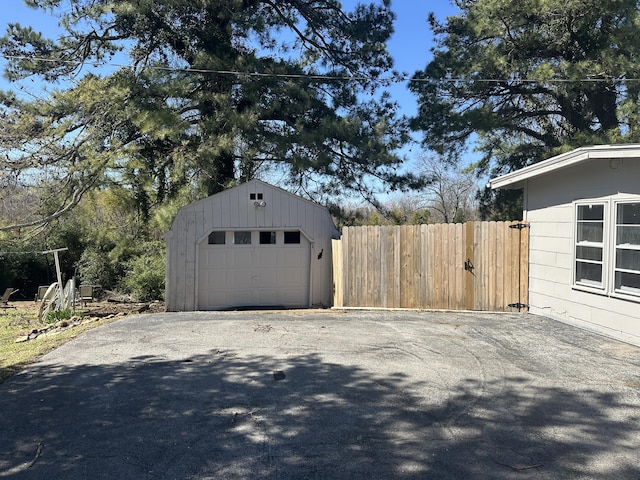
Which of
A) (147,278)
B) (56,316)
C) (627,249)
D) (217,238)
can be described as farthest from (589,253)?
(147,278)

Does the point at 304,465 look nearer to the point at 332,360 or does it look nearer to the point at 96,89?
the point at 332,360

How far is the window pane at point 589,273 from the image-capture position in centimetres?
744

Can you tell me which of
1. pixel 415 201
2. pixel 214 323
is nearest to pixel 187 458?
pixel 214 323

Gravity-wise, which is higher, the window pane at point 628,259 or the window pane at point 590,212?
the window pane at point 590,212

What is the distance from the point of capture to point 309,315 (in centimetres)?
986

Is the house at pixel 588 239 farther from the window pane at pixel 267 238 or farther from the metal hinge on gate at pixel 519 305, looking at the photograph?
the window pane at pixel 267 238

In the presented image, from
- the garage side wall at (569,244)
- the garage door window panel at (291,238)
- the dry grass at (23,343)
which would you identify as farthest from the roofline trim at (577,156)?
the dry grass at (23,343)

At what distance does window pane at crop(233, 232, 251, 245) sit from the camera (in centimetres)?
1174

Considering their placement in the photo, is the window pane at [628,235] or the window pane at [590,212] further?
the window pane at [590,212]

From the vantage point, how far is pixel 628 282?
6.89 m

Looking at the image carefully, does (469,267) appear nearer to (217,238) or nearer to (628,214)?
(628,214)

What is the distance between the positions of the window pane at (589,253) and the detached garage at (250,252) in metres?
5.85

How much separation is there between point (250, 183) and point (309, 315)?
3746 mm

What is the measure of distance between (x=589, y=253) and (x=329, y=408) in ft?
17.8
